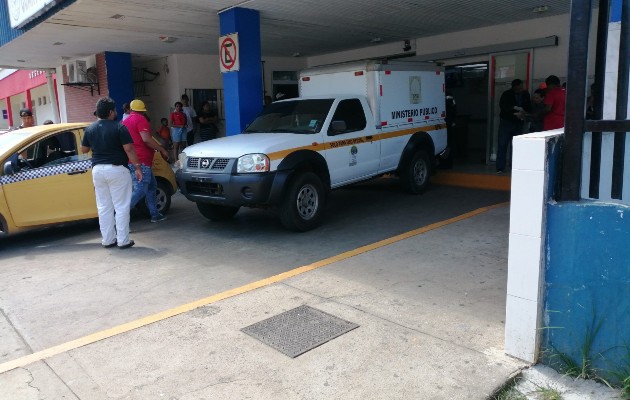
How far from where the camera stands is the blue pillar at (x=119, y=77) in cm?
1427

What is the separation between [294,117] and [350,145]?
952 millimetres

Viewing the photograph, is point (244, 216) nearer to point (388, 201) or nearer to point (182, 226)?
point (182, 226)

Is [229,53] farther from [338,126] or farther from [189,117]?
[189,117]

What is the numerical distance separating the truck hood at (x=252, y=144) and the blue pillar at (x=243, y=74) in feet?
7.76

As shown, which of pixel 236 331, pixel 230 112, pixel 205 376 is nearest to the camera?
pixel 205 376

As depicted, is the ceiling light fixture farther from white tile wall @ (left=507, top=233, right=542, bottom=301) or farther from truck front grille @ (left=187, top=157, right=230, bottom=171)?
white tile wall @ (left=507, top=233, right=542, bottom=301)

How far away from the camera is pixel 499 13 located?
398 inches

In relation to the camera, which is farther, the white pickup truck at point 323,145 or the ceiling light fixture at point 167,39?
the ceiling light fixture at point 167,39

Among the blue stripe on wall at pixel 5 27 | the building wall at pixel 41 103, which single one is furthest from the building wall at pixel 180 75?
the building wall at pixel 41 103

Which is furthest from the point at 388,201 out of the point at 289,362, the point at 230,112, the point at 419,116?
the point at 289,362

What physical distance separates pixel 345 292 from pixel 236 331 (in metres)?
1.14

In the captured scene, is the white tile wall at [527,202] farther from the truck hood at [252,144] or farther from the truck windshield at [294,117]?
the truck windshield at [294,117]

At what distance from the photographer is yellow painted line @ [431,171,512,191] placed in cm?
983

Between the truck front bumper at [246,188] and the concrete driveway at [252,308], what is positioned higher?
the truck front bumper at [246,188]
